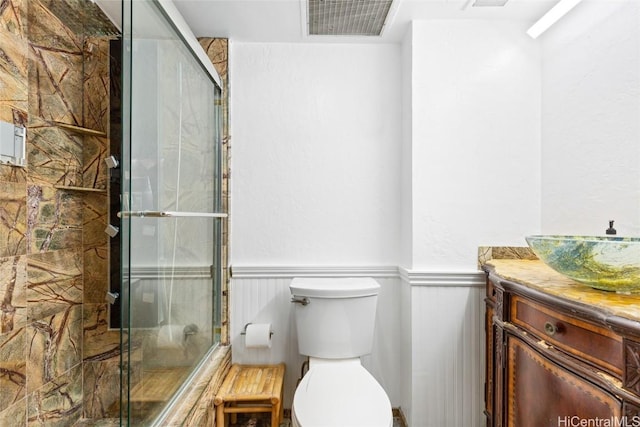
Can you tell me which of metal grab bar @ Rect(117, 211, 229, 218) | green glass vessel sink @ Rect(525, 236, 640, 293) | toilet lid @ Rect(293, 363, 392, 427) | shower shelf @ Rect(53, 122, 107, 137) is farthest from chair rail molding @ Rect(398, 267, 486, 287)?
shower shelf @ Rect(53, 122, 107, 137)

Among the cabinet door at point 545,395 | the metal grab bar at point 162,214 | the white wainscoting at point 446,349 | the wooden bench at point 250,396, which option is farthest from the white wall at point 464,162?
the metal grab bar at point 162,214

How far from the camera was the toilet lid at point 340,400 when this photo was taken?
1264mm

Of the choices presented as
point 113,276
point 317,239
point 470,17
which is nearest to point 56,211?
point 113,276

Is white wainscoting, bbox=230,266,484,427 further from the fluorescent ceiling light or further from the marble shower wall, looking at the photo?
the marble shower wall

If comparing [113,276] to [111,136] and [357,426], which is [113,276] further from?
[357,426]

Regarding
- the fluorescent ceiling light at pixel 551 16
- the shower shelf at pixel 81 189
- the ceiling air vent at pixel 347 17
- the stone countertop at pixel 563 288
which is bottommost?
the stone countertop at pixel 563 288

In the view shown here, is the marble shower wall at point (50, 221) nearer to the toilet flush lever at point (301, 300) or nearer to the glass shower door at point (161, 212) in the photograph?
the glass shower door at point (161, 212)

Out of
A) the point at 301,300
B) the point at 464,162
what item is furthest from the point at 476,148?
the point at 301,300

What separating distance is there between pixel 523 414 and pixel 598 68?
1388 millimetres

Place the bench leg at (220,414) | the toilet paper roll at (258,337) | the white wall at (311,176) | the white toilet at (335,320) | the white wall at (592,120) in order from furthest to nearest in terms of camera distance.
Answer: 1. the white wall at (311,176)
2. the toilet paper roll at (258,337)
3. the white toilet at (335,320)
4. the bench leg at (220,414)
5. the white wall at (592,120)

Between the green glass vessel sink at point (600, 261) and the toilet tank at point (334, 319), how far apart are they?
→ 88 cm

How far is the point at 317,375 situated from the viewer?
154cm

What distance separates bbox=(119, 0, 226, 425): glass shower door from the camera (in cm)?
101

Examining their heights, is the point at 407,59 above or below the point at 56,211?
above
